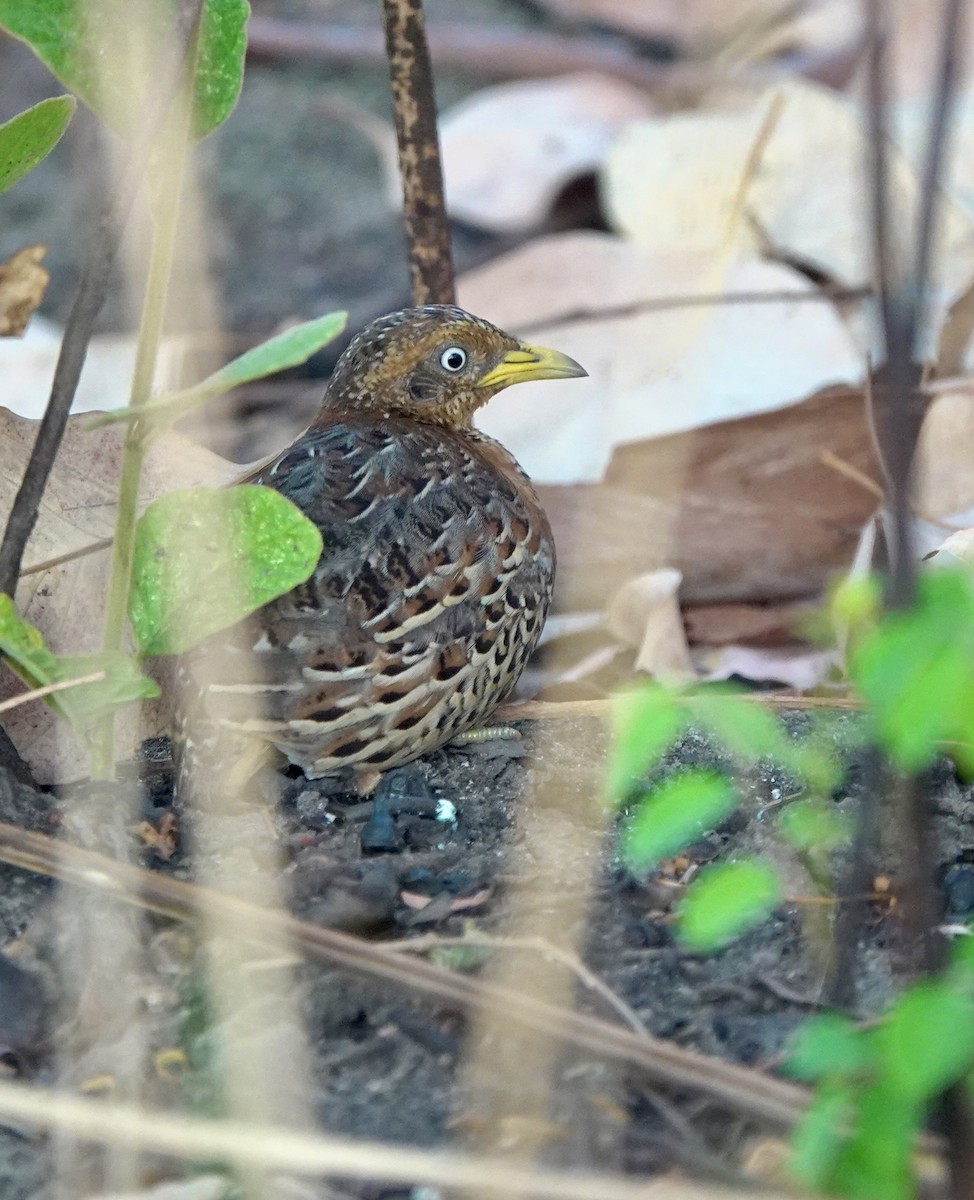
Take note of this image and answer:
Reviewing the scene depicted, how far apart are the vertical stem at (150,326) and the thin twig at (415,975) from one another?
35 centimetres

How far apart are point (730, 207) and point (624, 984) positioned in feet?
12.6

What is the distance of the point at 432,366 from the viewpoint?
11.5 ft

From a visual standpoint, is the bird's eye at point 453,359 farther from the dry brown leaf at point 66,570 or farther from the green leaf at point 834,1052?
the green leaf at point 834,1052

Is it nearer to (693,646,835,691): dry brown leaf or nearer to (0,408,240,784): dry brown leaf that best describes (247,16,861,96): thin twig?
(693,646,835,691): dry brown leaf

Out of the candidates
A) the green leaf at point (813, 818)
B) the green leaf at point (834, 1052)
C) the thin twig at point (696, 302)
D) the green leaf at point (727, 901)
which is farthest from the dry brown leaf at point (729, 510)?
the green leaf at point (834, 1052)

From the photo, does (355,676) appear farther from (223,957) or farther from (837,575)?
(837,575)

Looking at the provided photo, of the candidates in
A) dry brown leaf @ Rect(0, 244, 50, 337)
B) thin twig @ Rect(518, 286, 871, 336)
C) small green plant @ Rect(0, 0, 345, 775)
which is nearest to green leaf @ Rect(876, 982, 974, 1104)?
small green plant @ Rect(0, 0, 345, 775)

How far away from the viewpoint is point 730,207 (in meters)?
5.75

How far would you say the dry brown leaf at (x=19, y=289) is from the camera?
128 inches

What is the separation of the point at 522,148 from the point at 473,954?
4716 mm

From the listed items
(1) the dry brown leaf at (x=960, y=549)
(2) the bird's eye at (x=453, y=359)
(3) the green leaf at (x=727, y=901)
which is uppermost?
(2) the bird's eye at (x=453, y=359)

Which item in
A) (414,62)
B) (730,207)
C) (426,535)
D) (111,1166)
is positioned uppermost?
(414,62)

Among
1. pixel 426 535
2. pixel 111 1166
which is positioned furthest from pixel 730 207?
pixel 111 1166

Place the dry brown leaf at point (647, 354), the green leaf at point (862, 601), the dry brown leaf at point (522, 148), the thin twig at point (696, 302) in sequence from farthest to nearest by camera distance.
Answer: the dry brown leaf at point (522, 148), the thin twig at point (696, 302), the dry brown leaf at point (647, 354), the green leaf at point (862, 601)
